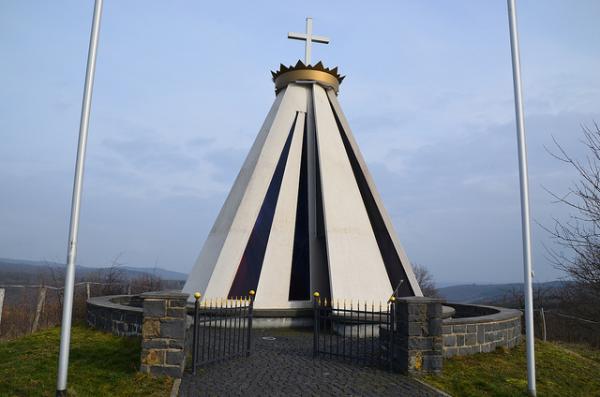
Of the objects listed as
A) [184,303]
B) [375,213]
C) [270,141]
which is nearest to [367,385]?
[184,303]

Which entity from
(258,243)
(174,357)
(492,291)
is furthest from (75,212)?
(492,291)

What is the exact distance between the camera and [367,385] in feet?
20.0

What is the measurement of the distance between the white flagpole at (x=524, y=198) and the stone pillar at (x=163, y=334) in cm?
Result: 469

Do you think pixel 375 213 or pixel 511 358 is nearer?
pixel 511 358

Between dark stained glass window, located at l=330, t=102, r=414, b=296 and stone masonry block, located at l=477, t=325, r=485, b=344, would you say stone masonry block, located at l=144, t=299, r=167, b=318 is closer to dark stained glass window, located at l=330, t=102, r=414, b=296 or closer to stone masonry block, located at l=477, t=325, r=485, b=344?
stone masonry block, located at l=477, t=325, r=485, b=344

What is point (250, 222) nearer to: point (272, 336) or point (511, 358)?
point (272, 336)

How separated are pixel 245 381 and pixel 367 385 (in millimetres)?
1655

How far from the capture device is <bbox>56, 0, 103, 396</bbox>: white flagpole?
5270 mm

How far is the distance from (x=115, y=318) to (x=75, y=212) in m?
4.27

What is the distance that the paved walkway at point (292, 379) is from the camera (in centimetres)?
572

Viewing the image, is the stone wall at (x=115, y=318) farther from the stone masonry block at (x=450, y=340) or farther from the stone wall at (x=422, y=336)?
the stone masonry block at (x=450, y=340)

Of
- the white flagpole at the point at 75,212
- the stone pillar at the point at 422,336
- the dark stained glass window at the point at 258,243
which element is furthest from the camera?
the dark stained glass window at the point at 258,243

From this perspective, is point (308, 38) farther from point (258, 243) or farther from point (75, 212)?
point (75, 212)

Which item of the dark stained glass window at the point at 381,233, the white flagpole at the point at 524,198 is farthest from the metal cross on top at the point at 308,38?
the white flagpole at the point at 524,198
